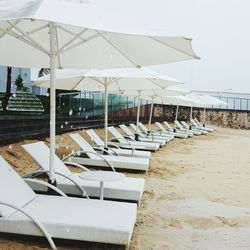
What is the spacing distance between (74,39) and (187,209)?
2.82 meters

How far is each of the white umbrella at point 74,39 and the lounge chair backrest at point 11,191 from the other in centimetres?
47

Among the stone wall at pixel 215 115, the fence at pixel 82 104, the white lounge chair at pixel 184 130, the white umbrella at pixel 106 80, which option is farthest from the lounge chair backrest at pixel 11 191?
the stone wall at pixel 215 115

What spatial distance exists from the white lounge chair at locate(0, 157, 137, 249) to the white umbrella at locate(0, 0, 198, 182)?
0.67 meters

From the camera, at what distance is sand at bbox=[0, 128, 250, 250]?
4281 mm

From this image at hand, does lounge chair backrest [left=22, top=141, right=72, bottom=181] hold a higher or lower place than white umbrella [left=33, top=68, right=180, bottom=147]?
lower

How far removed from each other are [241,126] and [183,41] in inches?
1209

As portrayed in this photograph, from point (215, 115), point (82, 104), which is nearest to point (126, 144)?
point (82, 104)

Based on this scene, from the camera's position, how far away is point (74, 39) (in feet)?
16.0

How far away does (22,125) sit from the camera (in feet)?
37.2

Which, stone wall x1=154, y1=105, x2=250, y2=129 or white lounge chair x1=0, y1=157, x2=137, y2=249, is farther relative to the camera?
stone wall x1=154, y1=105, x2=250, y2=129

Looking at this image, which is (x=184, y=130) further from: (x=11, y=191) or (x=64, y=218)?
(x=64, y=218)

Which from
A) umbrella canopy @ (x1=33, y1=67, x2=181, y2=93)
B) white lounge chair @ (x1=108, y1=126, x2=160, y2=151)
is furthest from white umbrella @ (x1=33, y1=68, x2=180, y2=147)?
white lounge chair @ (x1=108, y1=126, x2=160, y2=151)

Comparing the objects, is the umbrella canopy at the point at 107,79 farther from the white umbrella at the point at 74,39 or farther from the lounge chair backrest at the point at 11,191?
the lounge chair backrest at the point at 11,191

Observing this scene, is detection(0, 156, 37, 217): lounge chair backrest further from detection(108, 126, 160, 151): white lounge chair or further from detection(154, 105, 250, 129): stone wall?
detection(154, 105, 250, 129): stone wall
